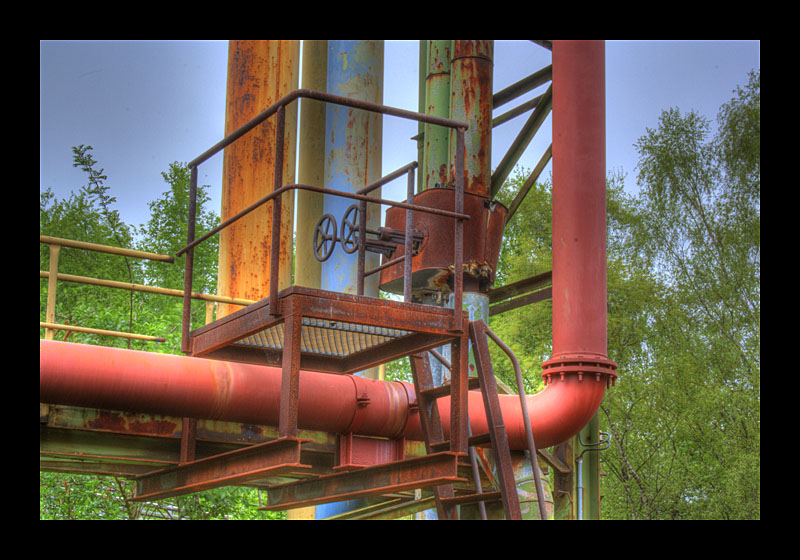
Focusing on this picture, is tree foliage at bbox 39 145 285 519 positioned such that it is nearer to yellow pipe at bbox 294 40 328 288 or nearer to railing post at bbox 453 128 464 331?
yellow pipe at bbox 294 40 328 288

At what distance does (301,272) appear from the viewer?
46.7ft

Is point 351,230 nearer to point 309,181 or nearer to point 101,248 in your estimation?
point 101,248

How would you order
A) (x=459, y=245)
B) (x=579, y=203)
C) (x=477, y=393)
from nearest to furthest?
(x=459, y=245) < (x=477, y=393) < (x=579, y=203)

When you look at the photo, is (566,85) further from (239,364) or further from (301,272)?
(301,272)

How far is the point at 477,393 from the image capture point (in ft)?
27.3

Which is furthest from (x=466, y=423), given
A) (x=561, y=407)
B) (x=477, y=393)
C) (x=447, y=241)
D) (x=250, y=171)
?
(x=250, y=171)

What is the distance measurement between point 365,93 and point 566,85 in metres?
3.33

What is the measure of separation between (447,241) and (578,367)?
7.74 feet

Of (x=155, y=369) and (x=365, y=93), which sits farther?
(x=365, y=93)

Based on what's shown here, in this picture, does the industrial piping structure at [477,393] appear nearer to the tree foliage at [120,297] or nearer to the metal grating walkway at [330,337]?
the metal grating walkway at [330,337]

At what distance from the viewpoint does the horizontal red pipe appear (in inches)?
251

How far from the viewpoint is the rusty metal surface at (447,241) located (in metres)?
10.4

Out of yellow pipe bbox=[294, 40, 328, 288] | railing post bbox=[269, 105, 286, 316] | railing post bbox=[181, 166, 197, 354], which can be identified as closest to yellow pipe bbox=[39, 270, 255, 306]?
railing post bbox=[181, 166, 197, 354]
